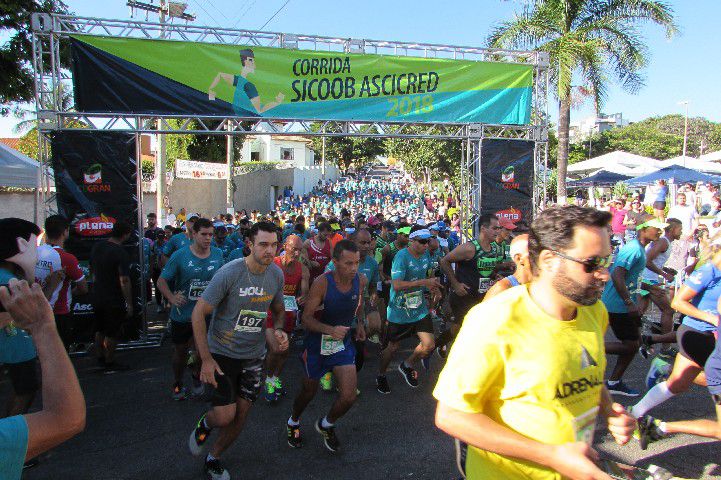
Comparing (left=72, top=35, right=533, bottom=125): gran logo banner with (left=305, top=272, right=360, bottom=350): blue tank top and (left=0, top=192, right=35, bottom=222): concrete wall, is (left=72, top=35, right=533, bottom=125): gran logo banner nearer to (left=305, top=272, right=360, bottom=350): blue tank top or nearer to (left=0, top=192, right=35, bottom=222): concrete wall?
(left=305, top=272, right=360, bottom=350): blue tank top

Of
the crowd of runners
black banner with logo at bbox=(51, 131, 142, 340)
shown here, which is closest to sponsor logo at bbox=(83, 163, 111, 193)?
black banner with logo at bbox=(51, 131, 142, 340)

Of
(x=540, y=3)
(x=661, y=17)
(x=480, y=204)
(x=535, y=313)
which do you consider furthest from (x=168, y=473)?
(x=661, y=17)

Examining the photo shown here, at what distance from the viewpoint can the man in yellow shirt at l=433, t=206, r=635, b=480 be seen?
1.75m

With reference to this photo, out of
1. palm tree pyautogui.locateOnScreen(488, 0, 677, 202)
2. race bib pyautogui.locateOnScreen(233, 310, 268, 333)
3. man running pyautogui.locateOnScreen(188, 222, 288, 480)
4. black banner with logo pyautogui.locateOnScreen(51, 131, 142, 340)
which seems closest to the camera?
man running pyautogui.locateOnScreen(188, 222, 288, 480)

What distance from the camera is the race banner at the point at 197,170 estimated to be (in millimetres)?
20969

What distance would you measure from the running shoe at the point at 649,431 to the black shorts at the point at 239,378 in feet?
9.90

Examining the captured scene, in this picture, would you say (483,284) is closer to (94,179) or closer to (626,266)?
(626,266)

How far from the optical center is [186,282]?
5.60 m

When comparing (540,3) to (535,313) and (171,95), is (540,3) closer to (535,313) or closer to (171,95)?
(171,95)

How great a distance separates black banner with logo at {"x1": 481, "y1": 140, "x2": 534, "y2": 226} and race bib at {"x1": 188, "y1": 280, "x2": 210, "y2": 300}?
5.99 metres

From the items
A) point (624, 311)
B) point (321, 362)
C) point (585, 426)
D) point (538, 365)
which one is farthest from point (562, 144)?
point (538, 365)

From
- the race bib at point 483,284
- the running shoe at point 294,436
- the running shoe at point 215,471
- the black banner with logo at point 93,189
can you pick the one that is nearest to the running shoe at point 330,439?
the running shoe at point 294,436

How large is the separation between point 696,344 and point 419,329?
2735 mm

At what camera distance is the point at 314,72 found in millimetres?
8758
